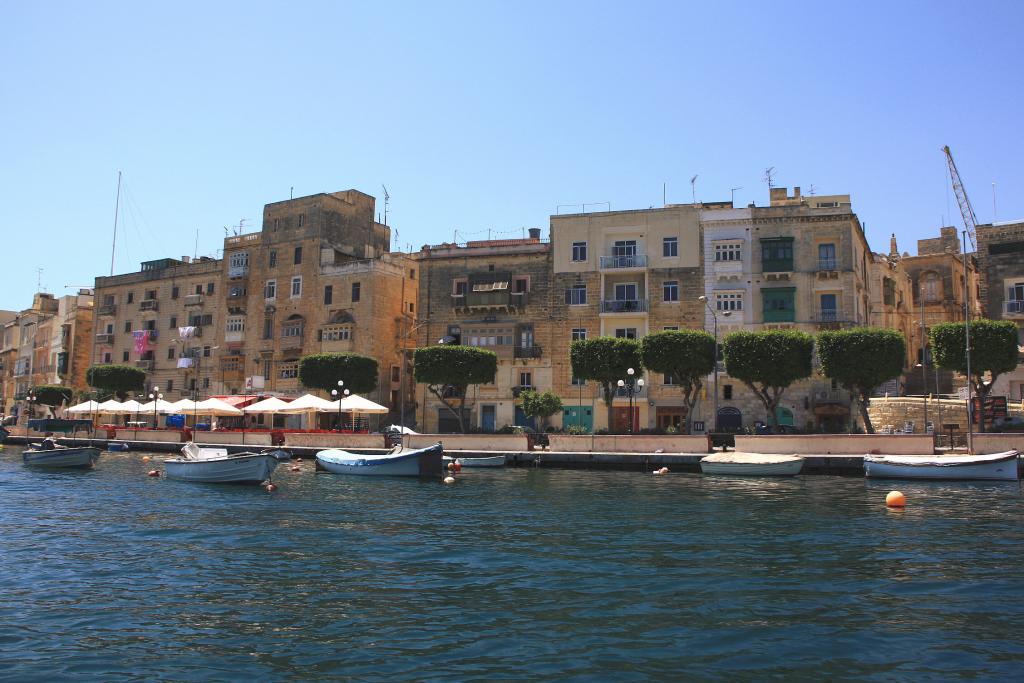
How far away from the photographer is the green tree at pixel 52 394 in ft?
250

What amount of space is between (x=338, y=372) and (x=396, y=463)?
2297 cm

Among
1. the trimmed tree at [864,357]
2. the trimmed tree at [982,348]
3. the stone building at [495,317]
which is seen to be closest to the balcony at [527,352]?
the stone building at [495,317]

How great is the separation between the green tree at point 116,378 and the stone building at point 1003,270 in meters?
65.3

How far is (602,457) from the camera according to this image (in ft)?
131

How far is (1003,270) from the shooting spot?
52.7m

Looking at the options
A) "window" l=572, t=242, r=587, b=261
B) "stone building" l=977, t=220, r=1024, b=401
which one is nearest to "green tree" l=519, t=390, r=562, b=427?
→ "window" l=572, t=242, r=587, b=261

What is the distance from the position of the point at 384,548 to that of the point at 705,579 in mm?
7580

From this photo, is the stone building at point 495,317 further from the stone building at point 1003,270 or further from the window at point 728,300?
the stone building at point 1003,270

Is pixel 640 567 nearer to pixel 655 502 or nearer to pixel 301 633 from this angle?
pixel 301 633

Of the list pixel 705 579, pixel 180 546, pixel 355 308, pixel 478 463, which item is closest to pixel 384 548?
pixel 180 546

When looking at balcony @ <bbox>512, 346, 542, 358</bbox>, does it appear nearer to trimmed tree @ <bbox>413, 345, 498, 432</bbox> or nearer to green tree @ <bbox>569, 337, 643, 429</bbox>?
trimmed tree @ <bbox>413, 345, 498, 432</bbox>

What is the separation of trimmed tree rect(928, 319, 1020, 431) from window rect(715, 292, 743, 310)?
13.7 m

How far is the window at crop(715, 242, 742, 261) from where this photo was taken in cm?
5269

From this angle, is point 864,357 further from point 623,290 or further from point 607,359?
point 623,290
